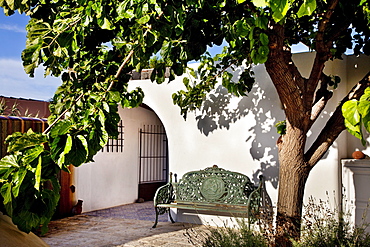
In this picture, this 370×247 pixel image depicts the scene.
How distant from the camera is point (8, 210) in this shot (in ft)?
6.44

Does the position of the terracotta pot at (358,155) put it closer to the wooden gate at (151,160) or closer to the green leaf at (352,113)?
the green leaf at (352,113)

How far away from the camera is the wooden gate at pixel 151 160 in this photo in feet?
33.9

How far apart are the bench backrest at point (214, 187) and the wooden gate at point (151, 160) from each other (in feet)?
10.7

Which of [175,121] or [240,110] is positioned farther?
[175,121]

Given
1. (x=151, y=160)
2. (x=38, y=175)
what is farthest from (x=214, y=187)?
(x=38, y=175)

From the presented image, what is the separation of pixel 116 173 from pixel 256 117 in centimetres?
401

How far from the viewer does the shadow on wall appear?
6.66m

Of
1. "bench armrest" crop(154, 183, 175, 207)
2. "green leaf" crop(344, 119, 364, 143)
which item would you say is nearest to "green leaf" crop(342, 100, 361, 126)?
"green leaf" crop(344, 119, 364, 143)

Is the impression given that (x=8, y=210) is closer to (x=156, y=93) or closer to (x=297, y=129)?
(x=297, y=129)

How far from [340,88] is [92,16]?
4600 mm

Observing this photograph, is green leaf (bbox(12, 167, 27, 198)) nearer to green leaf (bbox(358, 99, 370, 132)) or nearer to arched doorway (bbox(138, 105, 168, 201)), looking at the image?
green leaf (bbox(358, 99, 370, 132))

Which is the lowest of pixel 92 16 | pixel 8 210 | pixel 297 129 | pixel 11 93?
pixel 8 210

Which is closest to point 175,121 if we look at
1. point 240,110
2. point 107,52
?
point 240,110

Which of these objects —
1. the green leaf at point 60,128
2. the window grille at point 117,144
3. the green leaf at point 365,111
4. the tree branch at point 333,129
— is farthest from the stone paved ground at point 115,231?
the green leaf at point 365,111
